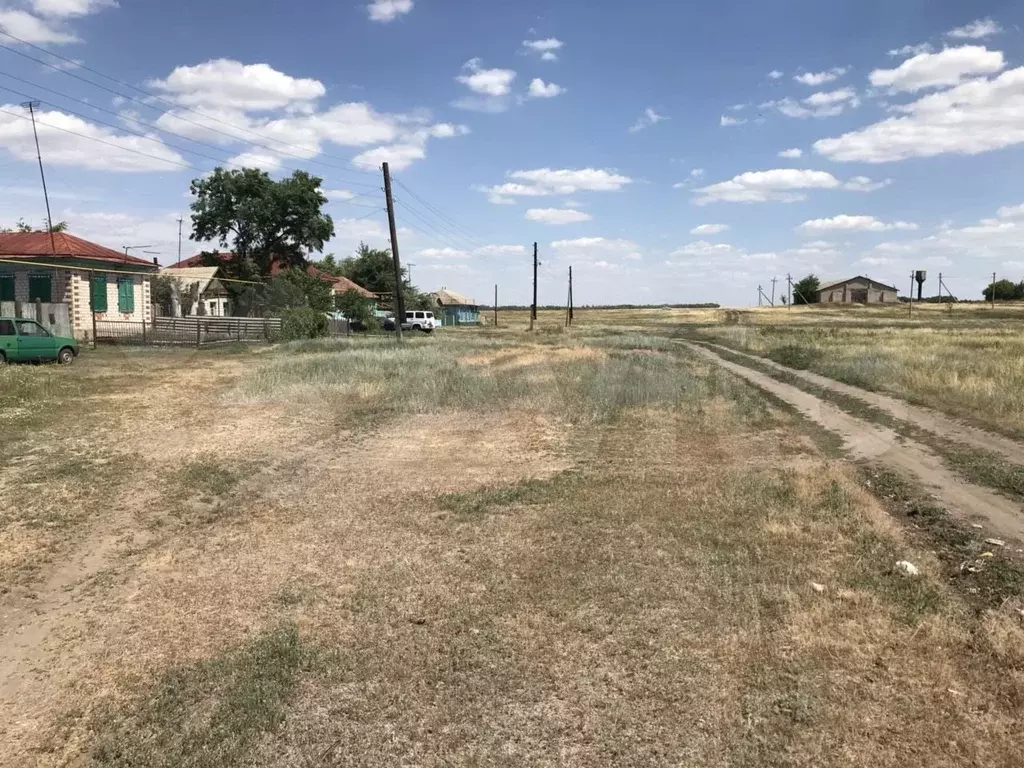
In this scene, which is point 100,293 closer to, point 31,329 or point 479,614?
point 31,329

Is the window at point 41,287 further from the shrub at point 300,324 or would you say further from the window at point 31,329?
Answer: the window at point 31,329

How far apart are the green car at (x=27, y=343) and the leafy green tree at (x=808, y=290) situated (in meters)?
127

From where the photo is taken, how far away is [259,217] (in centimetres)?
6194

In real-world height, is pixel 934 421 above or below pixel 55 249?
below

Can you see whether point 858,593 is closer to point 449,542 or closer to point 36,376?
point 449,542

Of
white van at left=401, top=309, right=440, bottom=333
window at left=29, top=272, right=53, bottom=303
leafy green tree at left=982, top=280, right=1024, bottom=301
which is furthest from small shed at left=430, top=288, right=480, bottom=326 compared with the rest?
leafy green tree at left=982, top=280, right=1024, bottom=301

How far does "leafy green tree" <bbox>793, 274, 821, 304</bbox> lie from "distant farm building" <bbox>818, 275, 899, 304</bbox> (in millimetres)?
1143

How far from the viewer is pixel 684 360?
2794 centimetres

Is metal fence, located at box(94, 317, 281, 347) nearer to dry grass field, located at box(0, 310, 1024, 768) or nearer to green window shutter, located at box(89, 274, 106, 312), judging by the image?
green window shutter, located at box(89, 274, 106, 312)

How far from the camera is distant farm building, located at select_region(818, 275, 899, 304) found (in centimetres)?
12606

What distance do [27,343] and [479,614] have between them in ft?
68.2

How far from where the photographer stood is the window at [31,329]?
2034 centimetres

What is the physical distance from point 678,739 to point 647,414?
11.1 meters

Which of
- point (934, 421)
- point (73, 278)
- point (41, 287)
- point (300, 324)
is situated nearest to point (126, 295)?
point (73, 278)
